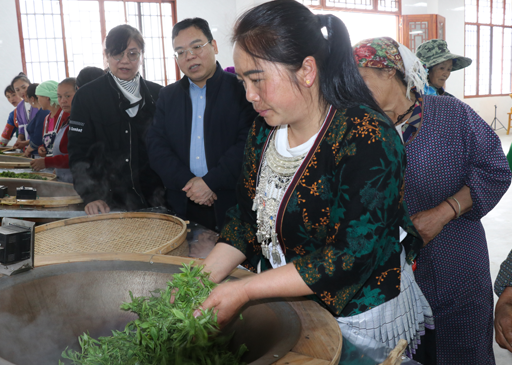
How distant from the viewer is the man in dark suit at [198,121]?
2420mm

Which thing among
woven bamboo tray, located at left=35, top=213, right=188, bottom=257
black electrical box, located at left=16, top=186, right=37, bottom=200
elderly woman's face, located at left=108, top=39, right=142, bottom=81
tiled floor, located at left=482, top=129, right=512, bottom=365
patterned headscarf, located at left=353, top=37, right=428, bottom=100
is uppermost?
elderly woman's face, located at left=108, top=39, right=142, bottom=81

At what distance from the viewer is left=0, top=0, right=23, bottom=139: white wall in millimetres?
7355

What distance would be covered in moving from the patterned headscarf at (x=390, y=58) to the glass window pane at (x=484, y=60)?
44.8 feet

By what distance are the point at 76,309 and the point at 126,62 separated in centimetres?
182

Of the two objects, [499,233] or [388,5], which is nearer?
[499,233]

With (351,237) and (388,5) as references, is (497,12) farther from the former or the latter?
(351,237)

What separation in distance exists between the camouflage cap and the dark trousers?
2215 mm

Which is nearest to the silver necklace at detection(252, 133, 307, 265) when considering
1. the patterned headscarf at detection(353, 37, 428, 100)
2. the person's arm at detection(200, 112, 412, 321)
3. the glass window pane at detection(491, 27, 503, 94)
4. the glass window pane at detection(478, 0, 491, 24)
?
the person's arm at detection(200, 112, 412, 321)

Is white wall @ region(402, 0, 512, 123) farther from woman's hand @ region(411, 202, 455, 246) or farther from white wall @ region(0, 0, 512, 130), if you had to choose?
woman's hand @ region(411, 202, 455, 246)

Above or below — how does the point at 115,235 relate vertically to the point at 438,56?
below

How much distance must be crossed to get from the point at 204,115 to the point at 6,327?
1.62 meters

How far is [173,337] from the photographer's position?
894 mm

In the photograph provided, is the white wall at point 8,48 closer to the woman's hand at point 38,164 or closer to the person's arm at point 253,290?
the woman's hand at point 38,164

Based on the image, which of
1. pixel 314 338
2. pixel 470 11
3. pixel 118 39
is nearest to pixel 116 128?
pixel 118 39
